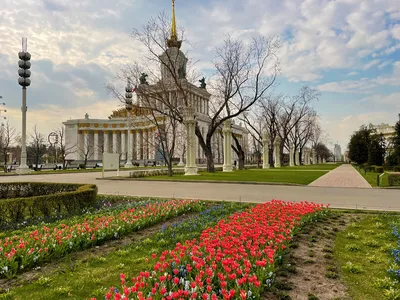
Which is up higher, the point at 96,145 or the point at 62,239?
the point at 96,145

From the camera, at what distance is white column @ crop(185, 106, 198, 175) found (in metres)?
28.6

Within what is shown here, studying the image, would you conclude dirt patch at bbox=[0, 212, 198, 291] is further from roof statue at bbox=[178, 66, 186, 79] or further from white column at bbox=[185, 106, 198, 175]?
roof statue at bbox=[178, 66, 186, 79]

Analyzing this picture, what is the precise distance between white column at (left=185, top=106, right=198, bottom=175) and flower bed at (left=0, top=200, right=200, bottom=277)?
769 inches

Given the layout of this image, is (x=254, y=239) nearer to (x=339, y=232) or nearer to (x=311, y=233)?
(x=311, y=233)

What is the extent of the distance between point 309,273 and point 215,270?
1.65m

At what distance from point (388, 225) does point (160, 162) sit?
227ft

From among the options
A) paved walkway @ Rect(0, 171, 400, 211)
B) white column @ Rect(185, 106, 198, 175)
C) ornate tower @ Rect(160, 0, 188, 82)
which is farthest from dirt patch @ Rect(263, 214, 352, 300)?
ornate tower @ Rect(160, 0, 188, 82)

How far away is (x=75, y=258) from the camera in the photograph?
5.55m

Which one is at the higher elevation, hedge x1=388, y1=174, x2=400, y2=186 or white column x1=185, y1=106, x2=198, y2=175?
white column x1=185, y1=106, x2=198, y2=175

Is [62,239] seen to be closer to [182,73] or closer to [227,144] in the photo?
[182,73]

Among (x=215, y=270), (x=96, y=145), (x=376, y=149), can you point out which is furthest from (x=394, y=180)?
(x=96, y=145)

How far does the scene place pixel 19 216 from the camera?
28.3 feet

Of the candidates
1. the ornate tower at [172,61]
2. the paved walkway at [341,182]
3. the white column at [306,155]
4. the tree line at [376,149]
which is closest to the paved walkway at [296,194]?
the paved walkway at [341,182]

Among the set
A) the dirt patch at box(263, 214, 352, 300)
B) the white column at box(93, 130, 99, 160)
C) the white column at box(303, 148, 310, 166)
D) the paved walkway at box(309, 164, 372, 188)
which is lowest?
the dirt patch at box(263, 214, 352, 300)
